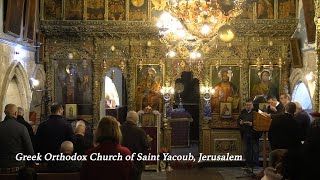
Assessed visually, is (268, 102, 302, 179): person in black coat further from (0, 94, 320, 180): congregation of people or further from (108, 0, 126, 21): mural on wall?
(108, 0, 126, 21): mural on wall

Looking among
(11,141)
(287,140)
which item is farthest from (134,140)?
(287,140)

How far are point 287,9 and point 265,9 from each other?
0.61 m

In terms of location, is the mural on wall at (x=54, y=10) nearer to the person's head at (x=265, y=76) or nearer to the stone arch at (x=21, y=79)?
the stone arch at (x=21, y=79)

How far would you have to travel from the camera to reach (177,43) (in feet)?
33.8

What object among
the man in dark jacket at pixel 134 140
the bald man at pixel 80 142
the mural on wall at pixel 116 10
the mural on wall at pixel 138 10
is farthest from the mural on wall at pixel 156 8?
the bald man at pixel 80 142

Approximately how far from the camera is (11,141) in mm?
6453

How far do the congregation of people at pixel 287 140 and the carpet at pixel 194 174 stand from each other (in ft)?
2.96

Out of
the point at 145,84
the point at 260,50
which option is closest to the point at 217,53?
the point at 260,50

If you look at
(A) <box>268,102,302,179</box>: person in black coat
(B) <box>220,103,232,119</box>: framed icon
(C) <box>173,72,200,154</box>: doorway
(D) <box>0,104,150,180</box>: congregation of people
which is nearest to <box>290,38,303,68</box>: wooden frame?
(B) <box>220,103,232,119</box>: framed icon

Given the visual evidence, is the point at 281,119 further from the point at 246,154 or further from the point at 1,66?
the point at 1,66

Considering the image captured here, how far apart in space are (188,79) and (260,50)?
5.46 metres

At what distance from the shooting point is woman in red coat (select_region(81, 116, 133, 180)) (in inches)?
171

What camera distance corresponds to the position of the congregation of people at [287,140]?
4348mm

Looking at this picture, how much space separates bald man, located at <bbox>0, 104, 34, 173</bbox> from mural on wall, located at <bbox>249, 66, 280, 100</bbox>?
8856mm
